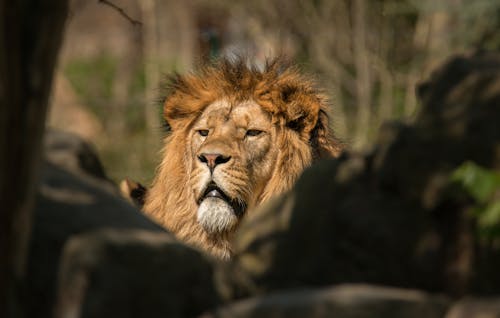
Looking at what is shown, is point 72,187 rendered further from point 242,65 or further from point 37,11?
point 242,65

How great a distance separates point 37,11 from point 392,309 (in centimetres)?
132

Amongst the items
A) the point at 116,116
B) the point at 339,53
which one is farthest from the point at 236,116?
the point at 116,116

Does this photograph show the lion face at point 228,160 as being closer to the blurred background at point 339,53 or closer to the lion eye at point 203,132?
the lion eye at point 203,132

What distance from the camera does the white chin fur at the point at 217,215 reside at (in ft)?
18.7

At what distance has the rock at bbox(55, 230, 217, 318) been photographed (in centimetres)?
306

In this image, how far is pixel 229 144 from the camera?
19.2ft

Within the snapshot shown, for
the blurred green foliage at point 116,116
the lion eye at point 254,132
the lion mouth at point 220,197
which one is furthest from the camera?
the blurred green foliage at point 116,116

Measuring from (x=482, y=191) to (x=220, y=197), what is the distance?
9.12 ft

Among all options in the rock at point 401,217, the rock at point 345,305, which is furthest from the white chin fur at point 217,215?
the rock at point 345,305

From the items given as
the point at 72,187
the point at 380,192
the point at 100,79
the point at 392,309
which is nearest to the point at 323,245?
the point at 380,192

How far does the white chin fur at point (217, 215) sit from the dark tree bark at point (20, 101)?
2.73 meters

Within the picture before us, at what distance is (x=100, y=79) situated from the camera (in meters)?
21.4

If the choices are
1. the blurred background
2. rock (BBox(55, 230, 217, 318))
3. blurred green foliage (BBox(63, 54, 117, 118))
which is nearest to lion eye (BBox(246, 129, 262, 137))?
rock (BBox(55, 230, 217, 318))

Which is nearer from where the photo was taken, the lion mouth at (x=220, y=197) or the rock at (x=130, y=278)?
the rock at (x=130, y=278)
